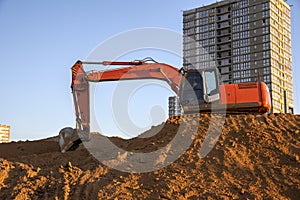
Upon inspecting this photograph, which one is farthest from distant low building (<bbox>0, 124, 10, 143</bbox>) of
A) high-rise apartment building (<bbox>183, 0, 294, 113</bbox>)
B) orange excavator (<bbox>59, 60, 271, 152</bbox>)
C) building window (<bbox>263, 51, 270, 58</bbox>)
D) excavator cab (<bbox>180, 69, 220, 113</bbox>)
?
building window (<bbox>263, 51, 270, 58</bbox>)

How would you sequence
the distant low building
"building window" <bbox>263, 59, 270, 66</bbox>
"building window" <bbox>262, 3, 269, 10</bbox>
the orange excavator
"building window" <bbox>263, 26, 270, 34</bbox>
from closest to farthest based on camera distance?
the orange excavator → the distant low building → "building window" <bbox>263, 59, 270, 66</bbox> → "building window" <bbox>263, 26, 270, 34</bbox> → "building window" <bbox>262, 3, 269, 10</bbox>

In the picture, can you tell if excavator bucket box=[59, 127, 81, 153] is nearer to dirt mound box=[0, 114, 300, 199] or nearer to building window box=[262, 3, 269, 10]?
dirt mound box=[0, 114, 300, 199]

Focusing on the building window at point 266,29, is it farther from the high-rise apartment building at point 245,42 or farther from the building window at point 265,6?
the building window at point 265,6

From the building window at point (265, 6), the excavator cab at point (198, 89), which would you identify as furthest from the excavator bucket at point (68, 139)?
the building window at point (265, 6)

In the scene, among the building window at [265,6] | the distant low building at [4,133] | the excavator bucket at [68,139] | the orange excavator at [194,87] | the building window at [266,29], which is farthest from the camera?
the building window at [265,6]

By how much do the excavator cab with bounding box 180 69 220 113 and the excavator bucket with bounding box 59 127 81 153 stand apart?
9.40ft

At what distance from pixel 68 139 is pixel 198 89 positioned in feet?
11.7

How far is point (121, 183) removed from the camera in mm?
6891

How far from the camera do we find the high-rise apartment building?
23.6 m

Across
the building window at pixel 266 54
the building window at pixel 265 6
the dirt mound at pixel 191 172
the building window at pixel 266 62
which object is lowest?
the dirt mound at pixel 191 172

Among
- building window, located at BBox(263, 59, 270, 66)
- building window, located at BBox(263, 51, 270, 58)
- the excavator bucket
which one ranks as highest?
building window, located at BBox(263, 51, 270, 58)

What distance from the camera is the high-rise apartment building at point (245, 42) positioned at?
77.6 feet

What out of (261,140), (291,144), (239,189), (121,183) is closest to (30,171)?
(121,183)

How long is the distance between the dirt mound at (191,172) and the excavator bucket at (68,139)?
2.74ft
